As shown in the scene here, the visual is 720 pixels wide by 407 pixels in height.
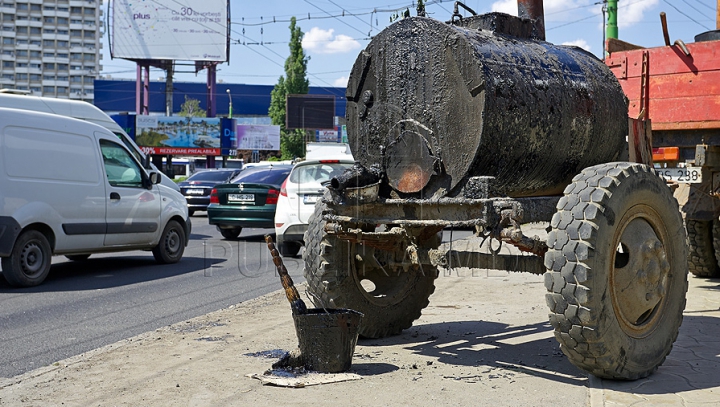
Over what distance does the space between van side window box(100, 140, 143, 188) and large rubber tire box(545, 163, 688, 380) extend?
26.6 ft

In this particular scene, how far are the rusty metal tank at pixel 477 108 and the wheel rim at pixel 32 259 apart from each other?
5634 mm

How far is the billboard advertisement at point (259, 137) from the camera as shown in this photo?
78500 millimetres

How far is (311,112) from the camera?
59250mm

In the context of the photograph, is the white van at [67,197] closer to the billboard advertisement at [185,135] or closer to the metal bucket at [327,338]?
the metal bucket at [327,338]

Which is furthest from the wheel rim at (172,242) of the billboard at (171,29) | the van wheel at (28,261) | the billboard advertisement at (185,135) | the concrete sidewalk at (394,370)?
the billboard at (171,29)

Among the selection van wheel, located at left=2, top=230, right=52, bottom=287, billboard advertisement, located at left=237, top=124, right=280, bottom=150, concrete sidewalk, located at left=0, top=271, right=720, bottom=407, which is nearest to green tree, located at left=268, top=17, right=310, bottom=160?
billboard advertisement, located at left=237, top=124, right=280, bottom=150

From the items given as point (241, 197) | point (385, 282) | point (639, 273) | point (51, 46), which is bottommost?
point (385, 282)

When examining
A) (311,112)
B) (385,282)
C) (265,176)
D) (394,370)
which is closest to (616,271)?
(394,370)

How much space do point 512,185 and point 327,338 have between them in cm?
169

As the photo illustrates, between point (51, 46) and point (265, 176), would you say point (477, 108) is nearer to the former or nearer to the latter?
point (265, 176)

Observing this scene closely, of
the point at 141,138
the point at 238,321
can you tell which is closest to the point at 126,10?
the point at 141,138

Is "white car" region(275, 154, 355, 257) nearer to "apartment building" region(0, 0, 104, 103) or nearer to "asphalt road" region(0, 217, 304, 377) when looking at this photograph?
"asphalt road" region(0, 217, 304, 377)

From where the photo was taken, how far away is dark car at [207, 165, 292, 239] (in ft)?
50.8

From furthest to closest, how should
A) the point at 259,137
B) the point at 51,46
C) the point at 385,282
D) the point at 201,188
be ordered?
the point at 51,46, the point at 259,137, the point at 201,188, the point at 385,282
